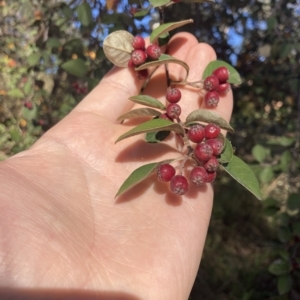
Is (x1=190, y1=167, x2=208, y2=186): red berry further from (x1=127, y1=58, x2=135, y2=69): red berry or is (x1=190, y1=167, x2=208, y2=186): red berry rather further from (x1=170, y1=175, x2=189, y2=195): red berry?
(x1=127, y1=58, x2=135, y2=69): red berry

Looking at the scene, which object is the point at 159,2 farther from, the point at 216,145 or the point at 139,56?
the point at 216,145

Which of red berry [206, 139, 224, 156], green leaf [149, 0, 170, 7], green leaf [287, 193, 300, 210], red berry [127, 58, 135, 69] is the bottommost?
green leaf [287, 193, 300, 210]

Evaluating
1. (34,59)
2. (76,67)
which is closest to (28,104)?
(34,59)

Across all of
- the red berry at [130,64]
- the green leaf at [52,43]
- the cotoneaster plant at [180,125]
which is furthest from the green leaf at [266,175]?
the green leaf at [52,43]

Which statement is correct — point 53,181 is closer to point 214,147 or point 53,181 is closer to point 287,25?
point 214,147

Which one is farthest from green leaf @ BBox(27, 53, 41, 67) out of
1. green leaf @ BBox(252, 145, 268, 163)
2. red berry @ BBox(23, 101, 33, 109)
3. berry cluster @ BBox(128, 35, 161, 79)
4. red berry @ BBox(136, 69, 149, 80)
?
green leaf @ BBox(252, 145, 268, 163)

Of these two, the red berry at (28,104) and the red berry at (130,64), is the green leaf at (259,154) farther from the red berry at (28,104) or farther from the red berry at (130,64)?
the red berry at (28,104)
